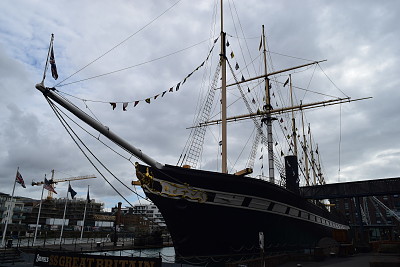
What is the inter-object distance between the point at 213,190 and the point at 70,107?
738cm

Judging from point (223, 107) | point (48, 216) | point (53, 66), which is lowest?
point (48, 216)

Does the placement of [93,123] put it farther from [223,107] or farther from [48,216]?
[48,216]

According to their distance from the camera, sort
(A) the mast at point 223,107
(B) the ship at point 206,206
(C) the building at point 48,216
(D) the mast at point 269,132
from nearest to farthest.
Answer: (B) the ship at point 206,206
(A) the mast at point 223,107
(D) the mast at point 269,132
(C) the building at point 48,216

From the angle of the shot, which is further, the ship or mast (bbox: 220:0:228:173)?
mast (bbox: 220:0:228:173)

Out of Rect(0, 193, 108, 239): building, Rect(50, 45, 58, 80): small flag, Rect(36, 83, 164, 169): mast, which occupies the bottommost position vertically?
Rect(0, 193, 108, 239): building

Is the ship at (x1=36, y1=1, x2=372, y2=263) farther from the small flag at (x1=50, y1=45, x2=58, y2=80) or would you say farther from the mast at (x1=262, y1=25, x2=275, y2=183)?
the mast at (x1=262, y1=25, x2=275, y2=183)

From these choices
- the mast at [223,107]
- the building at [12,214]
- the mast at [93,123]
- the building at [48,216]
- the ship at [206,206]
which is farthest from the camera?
the building at [48,216]

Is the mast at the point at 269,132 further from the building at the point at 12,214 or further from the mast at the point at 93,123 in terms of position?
the building at the point at 12,214

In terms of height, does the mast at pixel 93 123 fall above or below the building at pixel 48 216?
above

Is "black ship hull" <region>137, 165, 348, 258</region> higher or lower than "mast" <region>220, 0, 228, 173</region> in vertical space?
lower

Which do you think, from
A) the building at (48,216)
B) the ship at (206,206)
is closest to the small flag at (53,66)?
the ship at (206,206)

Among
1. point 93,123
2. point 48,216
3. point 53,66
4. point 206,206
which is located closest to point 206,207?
point 206,206

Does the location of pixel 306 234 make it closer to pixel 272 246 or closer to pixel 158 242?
pixel 272 246

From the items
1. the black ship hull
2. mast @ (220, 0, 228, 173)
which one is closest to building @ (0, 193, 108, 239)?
the black ship hull
